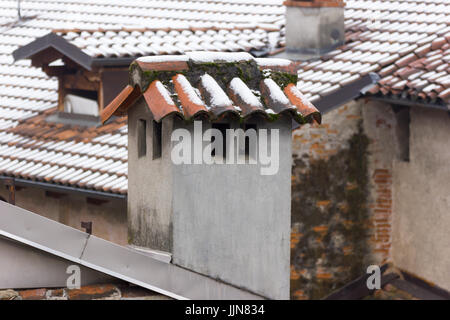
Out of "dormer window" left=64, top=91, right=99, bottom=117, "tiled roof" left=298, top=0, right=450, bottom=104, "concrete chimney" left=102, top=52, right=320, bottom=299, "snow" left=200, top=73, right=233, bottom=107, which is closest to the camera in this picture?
"concrete chimney" left=102, top=52, right=320, bottom=299

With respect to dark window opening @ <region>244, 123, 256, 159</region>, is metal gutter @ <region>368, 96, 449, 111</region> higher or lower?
lower

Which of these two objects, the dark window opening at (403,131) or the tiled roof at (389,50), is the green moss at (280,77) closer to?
the tiled roof at (389,50)

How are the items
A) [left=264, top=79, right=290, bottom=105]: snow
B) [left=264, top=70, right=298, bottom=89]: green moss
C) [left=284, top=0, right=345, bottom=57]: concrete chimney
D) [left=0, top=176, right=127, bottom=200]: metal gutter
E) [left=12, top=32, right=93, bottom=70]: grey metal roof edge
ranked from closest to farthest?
1. [left=264, top=79, right=290, bottom=105]: snow
2. [left=264, top=70, right=298, bottom=89]: green moss
3. [left=0, top=176, right=127, bottom=200]: metal gutter
4. [left=12, top=32, right=93, bottom=70]: grey metal roof edge
5. [left=284, top=0, right=345, bottom=57]: concrete chimney

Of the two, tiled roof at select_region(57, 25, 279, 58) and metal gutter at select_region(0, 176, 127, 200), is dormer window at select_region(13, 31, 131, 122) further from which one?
metal gutter at select_region(0, 176, 127, 200)

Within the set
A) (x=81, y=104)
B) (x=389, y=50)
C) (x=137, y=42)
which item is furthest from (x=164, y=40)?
(x=389, y=50)

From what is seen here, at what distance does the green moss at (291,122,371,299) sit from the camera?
12.5m

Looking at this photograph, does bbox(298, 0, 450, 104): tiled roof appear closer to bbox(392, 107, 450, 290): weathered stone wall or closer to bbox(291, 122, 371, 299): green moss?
bbox(392, 107, 450, 290): weathered stone wall

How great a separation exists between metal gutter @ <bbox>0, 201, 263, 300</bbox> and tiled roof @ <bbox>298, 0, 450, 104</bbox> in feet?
17.8

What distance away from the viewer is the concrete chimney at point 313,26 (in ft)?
45.7

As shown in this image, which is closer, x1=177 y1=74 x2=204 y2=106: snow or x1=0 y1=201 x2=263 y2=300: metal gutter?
x1=0 y1=201 x2=263 y2=300: metal gutter

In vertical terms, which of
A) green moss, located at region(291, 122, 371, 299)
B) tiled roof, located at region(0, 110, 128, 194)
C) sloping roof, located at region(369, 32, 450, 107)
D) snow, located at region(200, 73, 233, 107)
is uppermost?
snow, located at region(200, 73, 233, 107)

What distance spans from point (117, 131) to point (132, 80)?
215 inches

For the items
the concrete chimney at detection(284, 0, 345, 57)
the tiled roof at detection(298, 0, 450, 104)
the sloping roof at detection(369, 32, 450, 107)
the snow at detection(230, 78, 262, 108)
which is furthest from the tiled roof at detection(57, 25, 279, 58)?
the snow at detection(230, 78, 262, 108)
